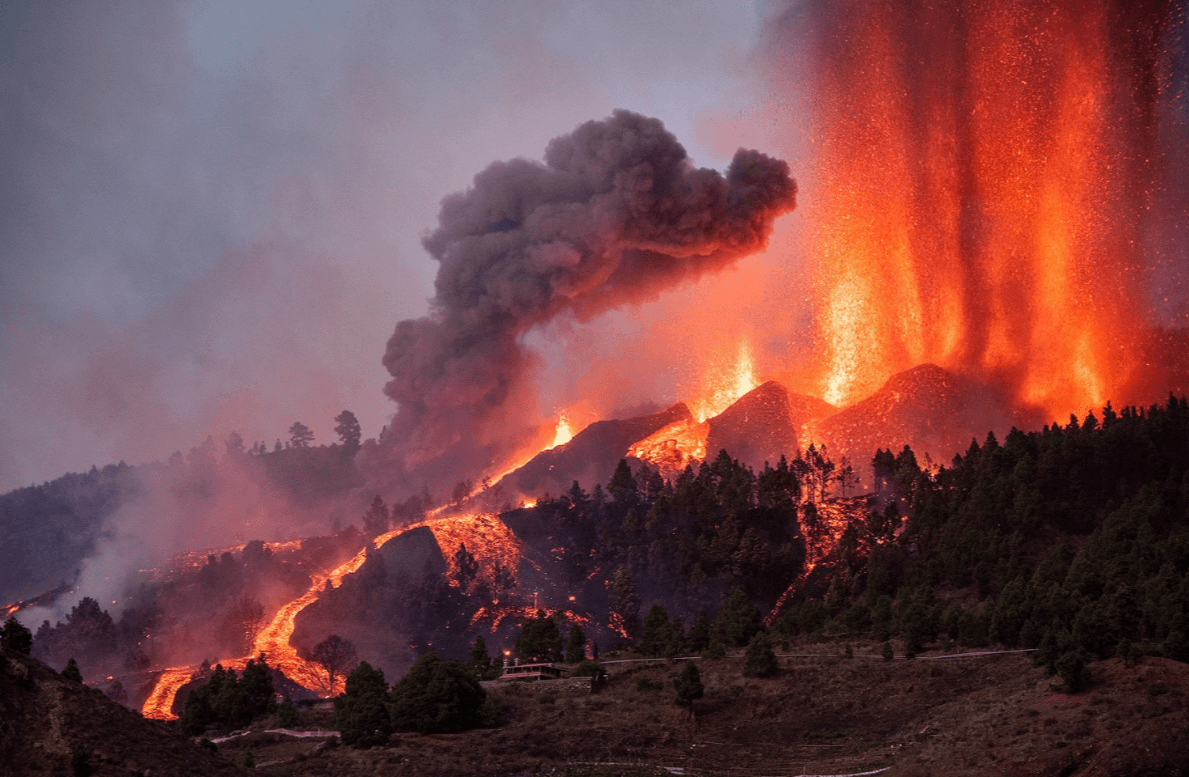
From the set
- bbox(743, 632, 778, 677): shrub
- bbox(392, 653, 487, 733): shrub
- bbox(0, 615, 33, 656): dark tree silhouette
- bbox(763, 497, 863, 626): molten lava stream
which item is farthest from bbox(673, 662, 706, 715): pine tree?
bbox(763, 497, 863, 626): molten lava stream

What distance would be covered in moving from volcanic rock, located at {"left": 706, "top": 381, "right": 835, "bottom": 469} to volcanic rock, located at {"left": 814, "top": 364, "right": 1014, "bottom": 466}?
307 inches

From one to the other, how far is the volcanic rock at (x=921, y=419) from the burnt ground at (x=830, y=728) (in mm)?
88943

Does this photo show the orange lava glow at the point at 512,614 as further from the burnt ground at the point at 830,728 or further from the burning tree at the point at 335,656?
the burnt ground at the point at 830,728

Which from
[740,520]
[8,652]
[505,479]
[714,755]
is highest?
[505,479]

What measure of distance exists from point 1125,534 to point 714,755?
165 ft

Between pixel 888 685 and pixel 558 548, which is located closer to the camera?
pixel 888 685

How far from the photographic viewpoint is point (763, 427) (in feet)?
627

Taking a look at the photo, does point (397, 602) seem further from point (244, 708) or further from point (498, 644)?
point (244, 708)

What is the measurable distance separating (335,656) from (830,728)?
235 feet

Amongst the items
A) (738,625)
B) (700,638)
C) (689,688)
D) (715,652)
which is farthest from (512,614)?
(689,688)

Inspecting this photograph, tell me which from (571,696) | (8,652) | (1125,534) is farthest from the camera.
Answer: (1125,534)

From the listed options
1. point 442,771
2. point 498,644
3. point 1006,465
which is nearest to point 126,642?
point 498,644

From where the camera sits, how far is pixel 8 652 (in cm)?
4044

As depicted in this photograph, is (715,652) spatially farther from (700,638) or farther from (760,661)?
(760,661)
